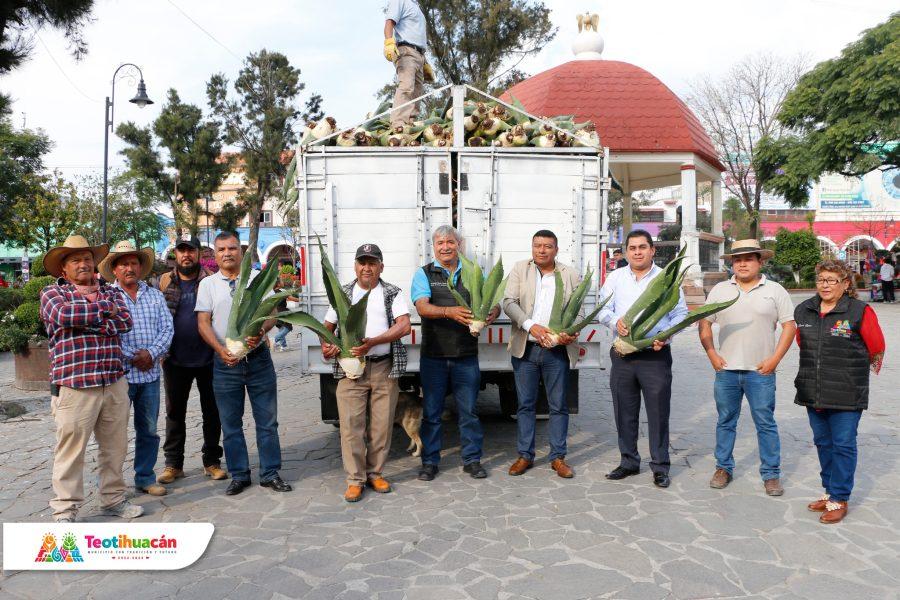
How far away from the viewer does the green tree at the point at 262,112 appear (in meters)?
35.6

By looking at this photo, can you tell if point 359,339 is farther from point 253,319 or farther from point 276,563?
point 276,563

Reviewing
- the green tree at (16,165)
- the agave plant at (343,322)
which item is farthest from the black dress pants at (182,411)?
the green tree at (16,165)

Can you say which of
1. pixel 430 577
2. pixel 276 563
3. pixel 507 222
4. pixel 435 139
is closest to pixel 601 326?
pixel 507 222

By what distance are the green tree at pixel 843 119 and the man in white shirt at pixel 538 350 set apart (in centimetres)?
1920

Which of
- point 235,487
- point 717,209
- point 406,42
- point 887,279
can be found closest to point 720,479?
Result: point 235,487

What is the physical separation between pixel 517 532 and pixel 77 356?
2.92 m

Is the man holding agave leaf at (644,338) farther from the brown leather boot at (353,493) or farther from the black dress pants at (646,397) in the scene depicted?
the brown leather boot at (353,493)

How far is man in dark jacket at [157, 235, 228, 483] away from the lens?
5086 mm

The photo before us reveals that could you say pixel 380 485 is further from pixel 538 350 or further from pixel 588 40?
pixel 588 40

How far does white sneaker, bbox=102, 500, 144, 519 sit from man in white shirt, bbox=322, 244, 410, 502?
1366mm

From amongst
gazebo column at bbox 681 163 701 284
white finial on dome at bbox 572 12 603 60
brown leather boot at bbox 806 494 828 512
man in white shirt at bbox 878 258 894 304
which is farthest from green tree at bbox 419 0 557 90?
brown leather boot at bbox 806 494 828 512

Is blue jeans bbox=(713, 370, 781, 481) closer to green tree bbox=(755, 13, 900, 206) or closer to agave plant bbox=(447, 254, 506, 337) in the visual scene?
agave plant bbox=(447, 254, 506, 337)

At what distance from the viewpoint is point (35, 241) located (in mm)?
26984

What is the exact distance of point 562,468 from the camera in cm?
520
